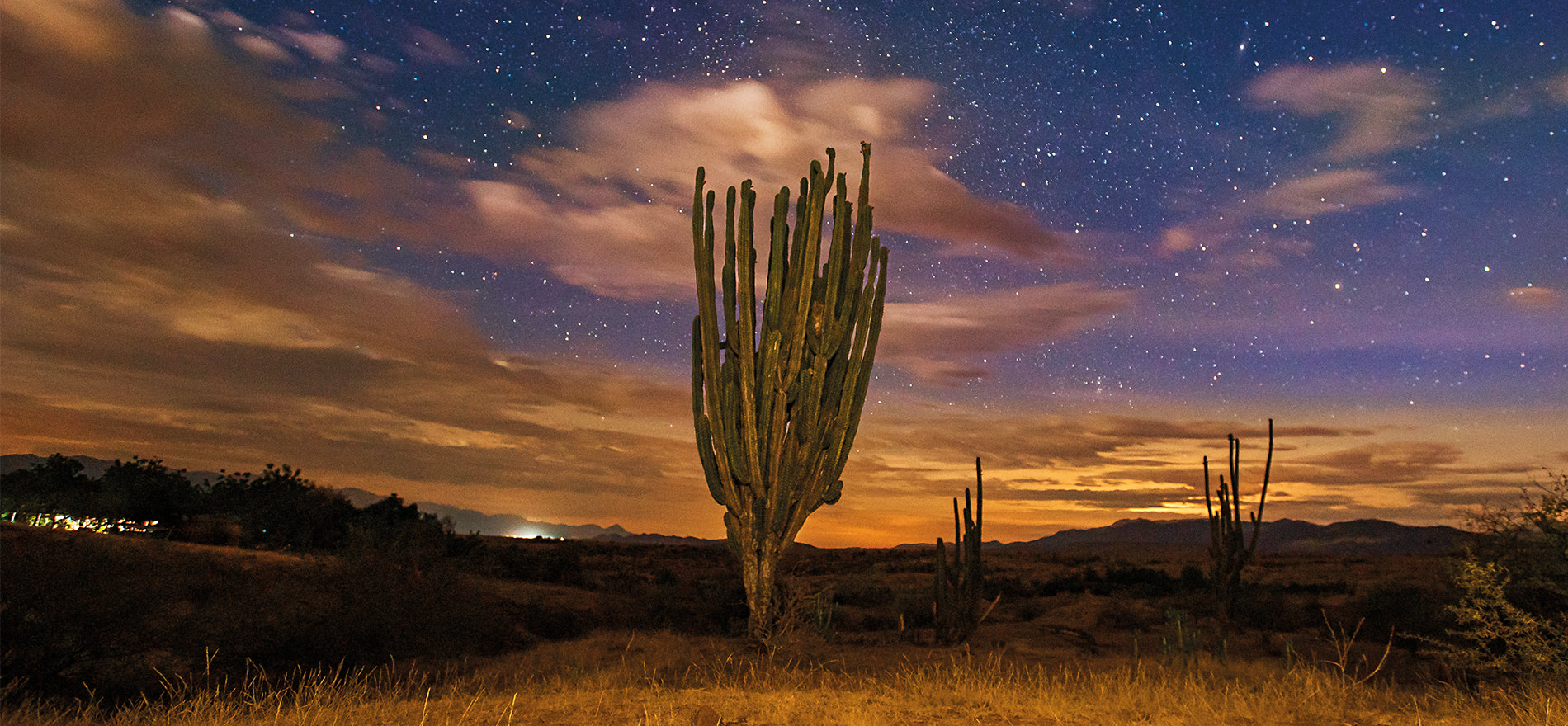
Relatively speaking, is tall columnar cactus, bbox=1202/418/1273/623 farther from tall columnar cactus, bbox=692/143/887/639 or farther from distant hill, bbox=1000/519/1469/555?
distant hill, bbox=1000/519/1469/555

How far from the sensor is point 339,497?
105 ft

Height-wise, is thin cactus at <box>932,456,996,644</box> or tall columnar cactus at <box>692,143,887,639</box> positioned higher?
tall columnar cactus at <box>692,143,887,639</box>

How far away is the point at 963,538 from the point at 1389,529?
143m

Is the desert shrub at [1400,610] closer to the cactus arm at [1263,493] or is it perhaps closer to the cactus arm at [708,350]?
the cactus arm at [1263,493]

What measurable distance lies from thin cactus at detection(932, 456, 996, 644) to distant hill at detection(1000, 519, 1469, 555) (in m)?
85.3

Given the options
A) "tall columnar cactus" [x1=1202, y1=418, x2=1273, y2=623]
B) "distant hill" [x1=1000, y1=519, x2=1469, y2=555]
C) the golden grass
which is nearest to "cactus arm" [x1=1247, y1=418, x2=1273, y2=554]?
"tall columnar cactus" [x1=1202, y1=418, x2=1273, y2=623]

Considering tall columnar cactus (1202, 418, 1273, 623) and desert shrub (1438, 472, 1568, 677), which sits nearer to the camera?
desert shrub (1438, 472, 1568, 677)

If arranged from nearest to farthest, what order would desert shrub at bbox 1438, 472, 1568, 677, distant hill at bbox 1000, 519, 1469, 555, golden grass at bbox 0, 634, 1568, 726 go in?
golden grass at bbox 0, 634, 1568, 726
desert shrub at bbox 1438, 472, 1568, 677
distant hill at bbox 1000, 519, 1469, 555

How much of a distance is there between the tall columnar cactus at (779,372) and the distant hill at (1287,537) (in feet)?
300

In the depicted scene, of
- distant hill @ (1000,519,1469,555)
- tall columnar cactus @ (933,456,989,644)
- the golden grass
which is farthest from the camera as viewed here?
distant hill @ (1000,519,1469,555)

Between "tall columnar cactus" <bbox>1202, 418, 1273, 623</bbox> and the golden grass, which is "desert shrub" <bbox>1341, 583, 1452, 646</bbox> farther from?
the golden grass

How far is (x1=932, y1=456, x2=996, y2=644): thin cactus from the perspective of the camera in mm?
16656

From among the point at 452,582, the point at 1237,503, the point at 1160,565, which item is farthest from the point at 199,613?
the point at 1160,565

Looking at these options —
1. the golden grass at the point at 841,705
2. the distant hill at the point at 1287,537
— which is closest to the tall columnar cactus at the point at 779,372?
the golden grass at the point at 841,705
